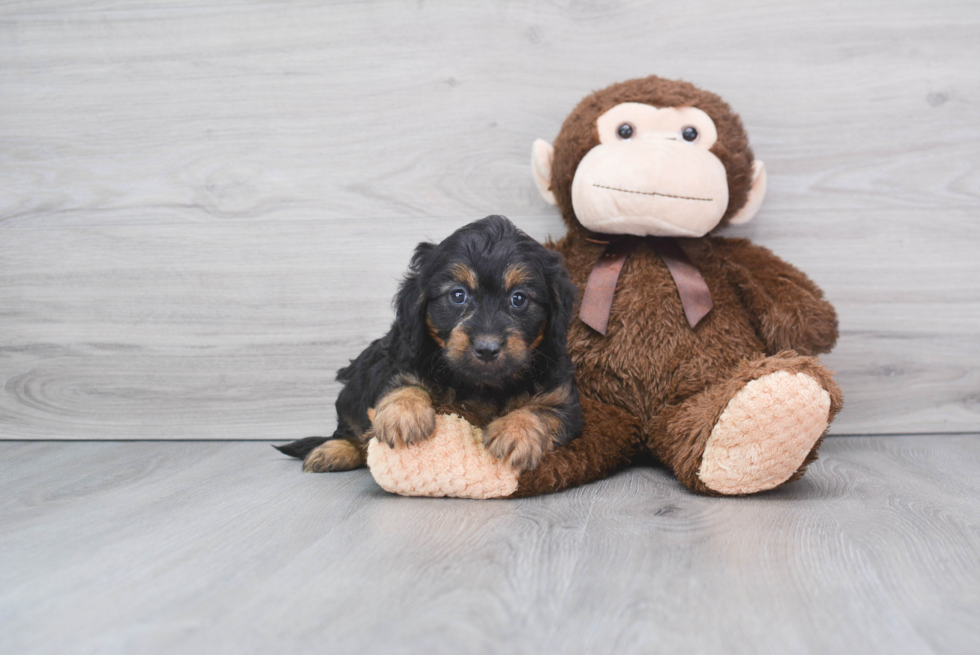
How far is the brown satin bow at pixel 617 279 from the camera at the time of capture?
2.20 metres

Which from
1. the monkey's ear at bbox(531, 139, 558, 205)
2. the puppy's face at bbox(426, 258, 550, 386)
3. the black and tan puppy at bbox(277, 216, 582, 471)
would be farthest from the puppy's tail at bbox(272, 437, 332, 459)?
the monkey's ear at bbox(531, 139, 558, 205)

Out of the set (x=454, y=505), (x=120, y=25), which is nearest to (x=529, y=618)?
(x=454, y=505)

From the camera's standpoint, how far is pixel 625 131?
223 cm

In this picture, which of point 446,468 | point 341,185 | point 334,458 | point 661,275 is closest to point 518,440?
point 446,468

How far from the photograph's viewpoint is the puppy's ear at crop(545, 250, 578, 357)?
188 cm

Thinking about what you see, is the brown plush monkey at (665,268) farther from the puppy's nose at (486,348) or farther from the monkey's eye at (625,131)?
the puppy's nose at (486,348)

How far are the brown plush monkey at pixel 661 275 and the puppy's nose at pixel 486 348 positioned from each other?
386mm

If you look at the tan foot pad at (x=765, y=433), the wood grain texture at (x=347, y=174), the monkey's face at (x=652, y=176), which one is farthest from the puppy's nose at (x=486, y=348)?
the wood grain texture at (x=347, y=174)

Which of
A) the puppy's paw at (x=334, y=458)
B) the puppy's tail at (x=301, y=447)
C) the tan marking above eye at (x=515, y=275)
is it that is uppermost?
the tan marking above eye at (x=515, y=275)

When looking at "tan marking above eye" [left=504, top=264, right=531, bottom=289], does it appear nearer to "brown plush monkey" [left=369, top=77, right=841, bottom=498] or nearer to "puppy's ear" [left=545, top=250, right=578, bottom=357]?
"puppy's ear" [left=545, top=250, right=578, bottom=357]

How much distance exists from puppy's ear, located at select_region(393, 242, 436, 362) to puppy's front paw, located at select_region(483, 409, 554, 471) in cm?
29

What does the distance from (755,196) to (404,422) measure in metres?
Result: 1.42

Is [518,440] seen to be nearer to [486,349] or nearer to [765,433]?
[486,349]

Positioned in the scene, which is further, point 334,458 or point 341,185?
point 341,185
